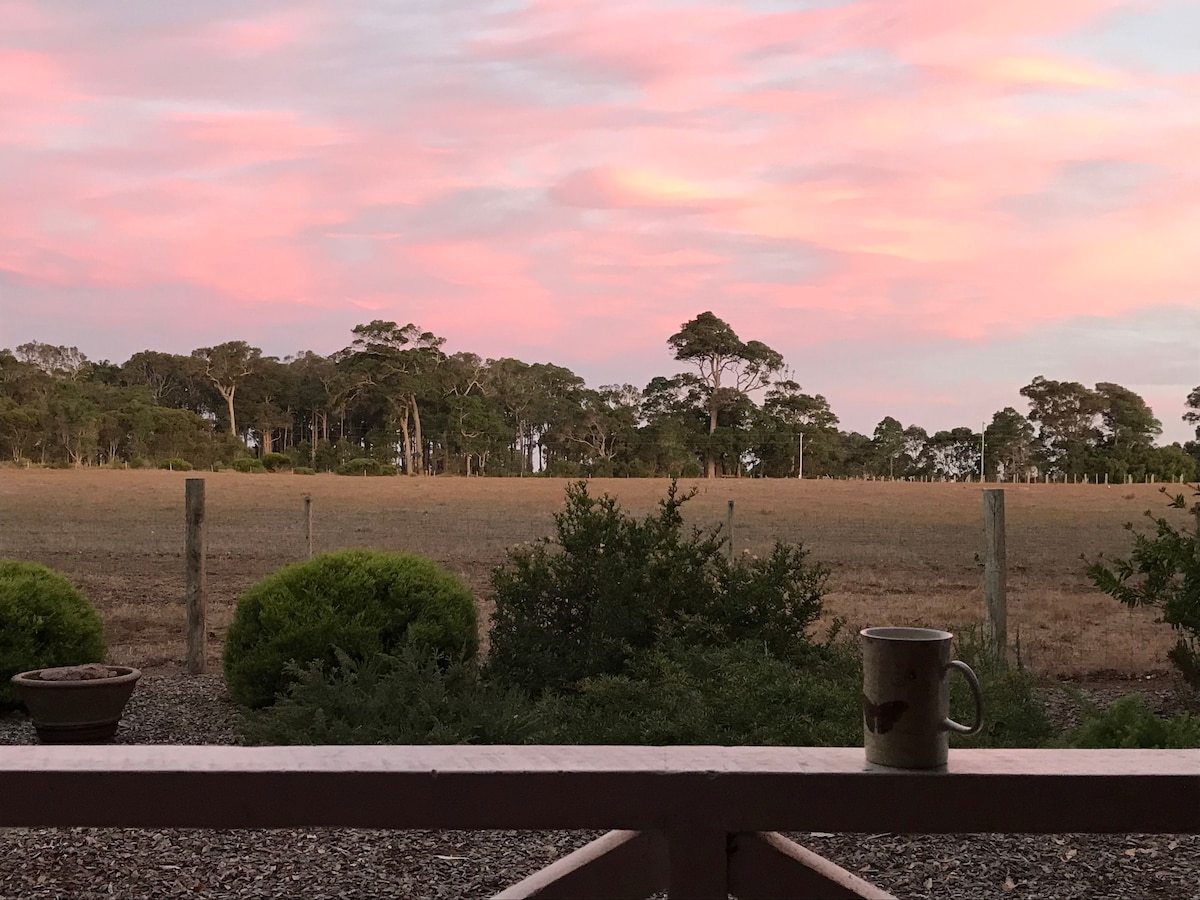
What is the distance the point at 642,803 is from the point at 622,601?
13.5 ft

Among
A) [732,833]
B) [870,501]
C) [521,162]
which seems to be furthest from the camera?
[870,501]

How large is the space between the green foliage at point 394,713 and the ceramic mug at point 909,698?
8.91ft

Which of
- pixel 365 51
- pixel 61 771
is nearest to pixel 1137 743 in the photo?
pixel 61 771

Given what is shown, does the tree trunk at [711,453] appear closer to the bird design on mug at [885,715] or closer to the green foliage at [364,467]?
the green foliage at [364,467]

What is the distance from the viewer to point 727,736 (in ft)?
12.6

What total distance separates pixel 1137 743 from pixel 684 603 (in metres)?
2.45

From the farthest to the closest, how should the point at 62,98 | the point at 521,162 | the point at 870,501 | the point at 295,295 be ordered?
the point at 870,501 → the point at 295,295 → the point at 521,162 → the point at 62,98

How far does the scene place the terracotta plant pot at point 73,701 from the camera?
4566 mm

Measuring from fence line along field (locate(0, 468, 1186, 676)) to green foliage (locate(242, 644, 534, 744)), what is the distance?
2.82 metres

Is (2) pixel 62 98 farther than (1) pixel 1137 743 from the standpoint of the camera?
Yes

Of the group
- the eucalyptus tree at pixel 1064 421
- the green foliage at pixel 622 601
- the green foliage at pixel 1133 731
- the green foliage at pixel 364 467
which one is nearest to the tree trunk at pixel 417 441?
the green foliage at pixel 364 467

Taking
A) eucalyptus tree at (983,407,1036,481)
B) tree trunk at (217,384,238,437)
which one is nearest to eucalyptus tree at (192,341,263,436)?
tree trunk at (217,384,238,437)

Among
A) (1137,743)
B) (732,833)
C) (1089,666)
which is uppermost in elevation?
(732,833)

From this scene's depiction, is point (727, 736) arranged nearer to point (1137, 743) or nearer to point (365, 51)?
point (1137, 743)
